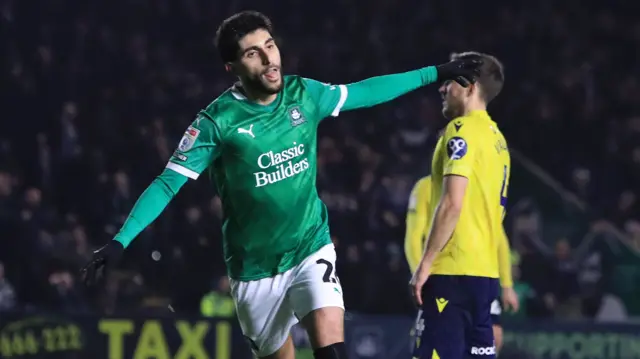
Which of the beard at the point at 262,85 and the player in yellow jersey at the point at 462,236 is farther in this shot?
the player in yellow jersey at the point at 462,236

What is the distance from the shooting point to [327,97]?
5738 millimetres

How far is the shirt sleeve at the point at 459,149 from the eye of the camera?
607cm

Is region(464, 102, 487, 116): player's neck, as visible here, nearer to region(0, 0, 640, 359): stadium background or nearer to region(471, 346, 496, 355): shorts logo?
region(471, 346, 496, 355): shorts logo

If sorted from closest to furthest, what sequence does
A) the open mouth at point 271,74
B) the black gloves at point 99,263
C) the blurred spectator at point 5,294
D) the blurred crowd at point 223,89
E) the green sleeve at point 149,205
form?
the black gloves at point 99,263
the green sleeve at point 149,205
the open mouth at point 271,74
the blurred spectator at point 5,294
the blurred crowd at point 223,89

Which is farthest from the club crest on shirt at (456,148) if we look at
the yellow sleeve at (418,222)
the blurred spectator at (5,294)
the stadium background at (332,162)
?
the blurred spectator at (5,294)

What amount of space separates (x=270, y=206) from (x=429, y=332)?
3.55ft

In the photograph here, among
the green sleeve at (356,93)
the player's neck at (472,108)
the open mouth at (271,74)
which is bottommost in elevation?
the player's neck at (472,108)

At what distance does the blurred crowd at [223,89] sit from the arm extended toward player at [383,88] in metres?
7.24

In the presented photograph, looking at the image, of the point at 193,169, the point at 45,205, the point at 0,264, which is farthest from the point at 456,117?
the point at 45,205

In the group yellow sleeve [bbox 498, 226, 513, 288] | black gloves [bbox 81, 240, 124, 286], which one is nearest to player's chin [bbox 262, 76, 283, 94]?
black gloves [bbox 81, 240, 124, 286]

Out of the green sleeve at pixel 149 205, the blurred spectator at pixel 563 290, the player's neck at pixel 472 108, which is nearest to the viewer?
the green sleeve at pixel 149 205

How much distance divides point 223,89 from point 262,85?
36.5 feet

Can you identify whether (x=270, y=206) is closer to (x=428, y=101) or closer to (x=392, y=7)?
(x=428, y=101)

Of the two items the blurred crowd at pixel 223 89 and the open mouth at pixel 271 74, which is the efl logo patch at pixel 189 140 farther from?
the blurred crowd at pixel 223 89
